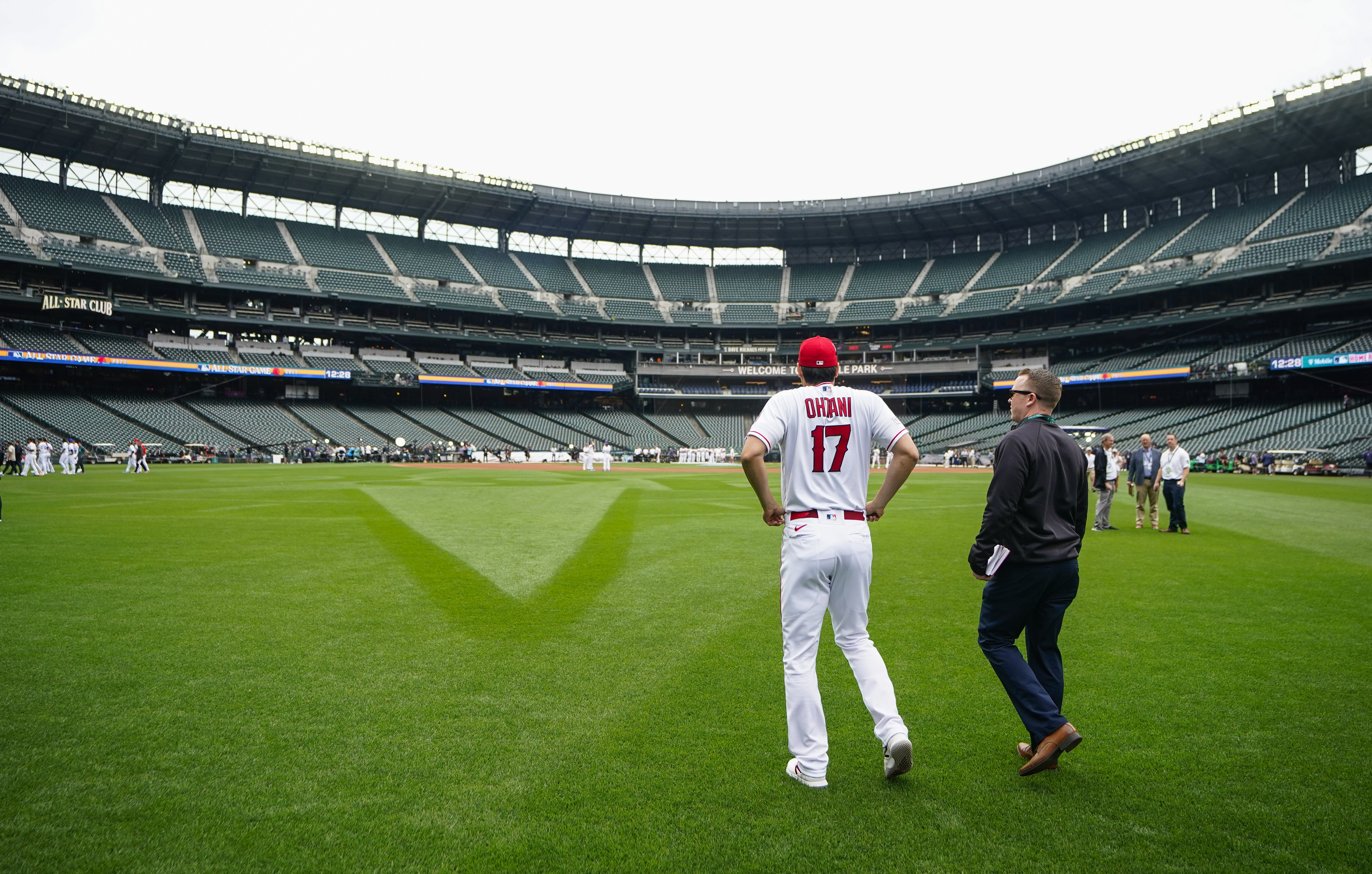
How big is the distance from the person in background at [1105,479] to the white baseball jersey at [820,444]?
37.8 feet

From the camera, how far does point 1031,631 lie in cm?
434

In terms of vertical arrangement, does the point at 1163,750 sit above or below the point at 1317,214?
below

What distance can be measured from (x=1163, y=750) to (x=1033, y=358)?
71838mm

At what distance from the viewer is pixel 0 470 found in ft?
106

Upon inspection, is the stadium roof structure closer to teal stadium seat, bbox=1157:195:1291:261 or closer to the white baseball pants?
teal stadium seat, bbox=1157:195:1291:261

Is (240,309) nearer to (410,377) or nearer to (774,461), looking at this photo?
(410,377)

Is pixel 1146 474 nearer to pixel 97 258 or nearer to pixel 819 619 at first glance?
pixel 819 619

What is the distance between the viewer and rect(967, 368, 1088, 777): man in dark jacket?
4.06m

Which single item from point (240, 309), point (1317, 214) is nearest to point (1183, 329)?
point (1317, 214)

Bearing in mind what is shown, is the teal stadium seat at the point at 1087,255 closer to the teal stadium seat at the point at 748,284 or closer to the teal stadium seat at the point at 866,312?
the teal stadium seat at the point at 866,312

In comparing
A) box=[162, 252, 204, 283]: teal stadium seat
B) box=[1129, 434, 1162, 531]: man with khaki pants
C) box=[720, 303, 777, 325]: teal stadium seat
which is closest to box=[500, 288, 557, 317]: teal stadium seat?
box=[720, 303, 777, 325]: teal stadium seat

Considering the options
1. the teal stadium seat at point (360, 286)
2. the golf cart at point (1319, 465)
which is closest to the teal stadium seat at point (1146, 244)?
the golf cart at point (1319, 465)

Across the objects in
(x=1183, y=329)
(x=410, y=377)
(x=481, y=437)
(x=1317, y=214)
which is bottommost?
(x=481, y=437)

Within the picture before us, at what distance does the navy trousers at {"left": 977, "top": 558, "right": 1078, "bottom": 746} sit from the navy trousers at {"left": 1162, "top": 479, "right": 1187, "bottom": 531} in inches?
468
